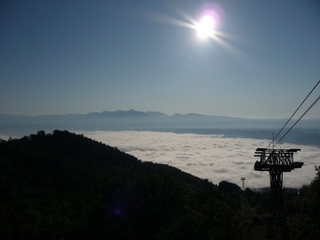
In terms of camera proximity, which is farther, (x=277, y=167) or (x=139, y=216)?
(x=277, y=167)

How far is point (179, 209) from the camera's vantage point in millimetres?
24391

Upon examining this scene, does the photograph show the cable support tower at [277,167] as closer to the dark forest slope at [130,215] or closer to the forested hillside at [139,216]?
the forested hillside at [139,216]

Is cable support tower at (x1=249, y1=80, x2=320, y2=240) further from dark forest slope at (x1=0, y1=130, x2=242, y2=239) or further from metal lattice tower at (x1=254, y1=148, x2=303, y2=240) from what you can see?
dark forest slope at (x1=0, y1=130, x2=242, y2=239)

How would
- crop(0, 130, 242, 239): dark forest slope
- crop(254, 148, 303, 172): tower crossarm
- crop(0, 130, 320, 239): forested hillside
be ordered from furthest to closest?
crop(254, 148, 303, 172): tower crossarm → crop(0, 130, 320, 239): forested hillside → crop(0, 130, 242, 239): dark forest slope

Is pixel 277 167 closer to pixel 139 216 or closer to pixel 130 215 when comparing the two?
pixel 139 216

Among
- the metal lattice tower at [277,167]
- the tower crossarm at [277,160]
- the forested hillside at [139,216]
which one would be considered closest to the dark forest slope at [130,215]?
the forested hillside at [139,216]

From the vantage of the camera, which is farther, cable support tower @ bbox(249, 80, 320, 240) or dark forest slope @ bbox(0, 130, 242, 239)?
cable support tower @ bbox(249, 80, 320, 240)

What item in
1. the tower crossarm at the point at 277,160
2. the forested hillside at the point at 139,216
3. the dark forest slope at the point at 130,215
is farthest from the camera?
the tower crossarm at the point at 277,160

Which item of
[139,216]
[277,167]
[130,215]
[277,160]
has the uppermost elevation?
[277,160]

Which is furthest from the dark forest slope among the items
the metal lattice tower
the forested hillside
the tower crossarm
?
the tower crossarm

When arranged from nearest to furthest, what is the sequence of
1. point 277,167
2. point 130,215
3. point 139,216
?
point 130,215
point 139,216
point 277,167

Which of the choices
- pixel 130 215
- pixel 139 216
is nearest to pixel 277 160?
pixel 139 216

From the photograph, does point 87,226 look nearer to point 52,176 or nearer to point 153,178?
point 153,178

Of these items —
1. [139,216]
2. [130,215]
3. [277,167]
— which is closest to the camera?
[130,215]
